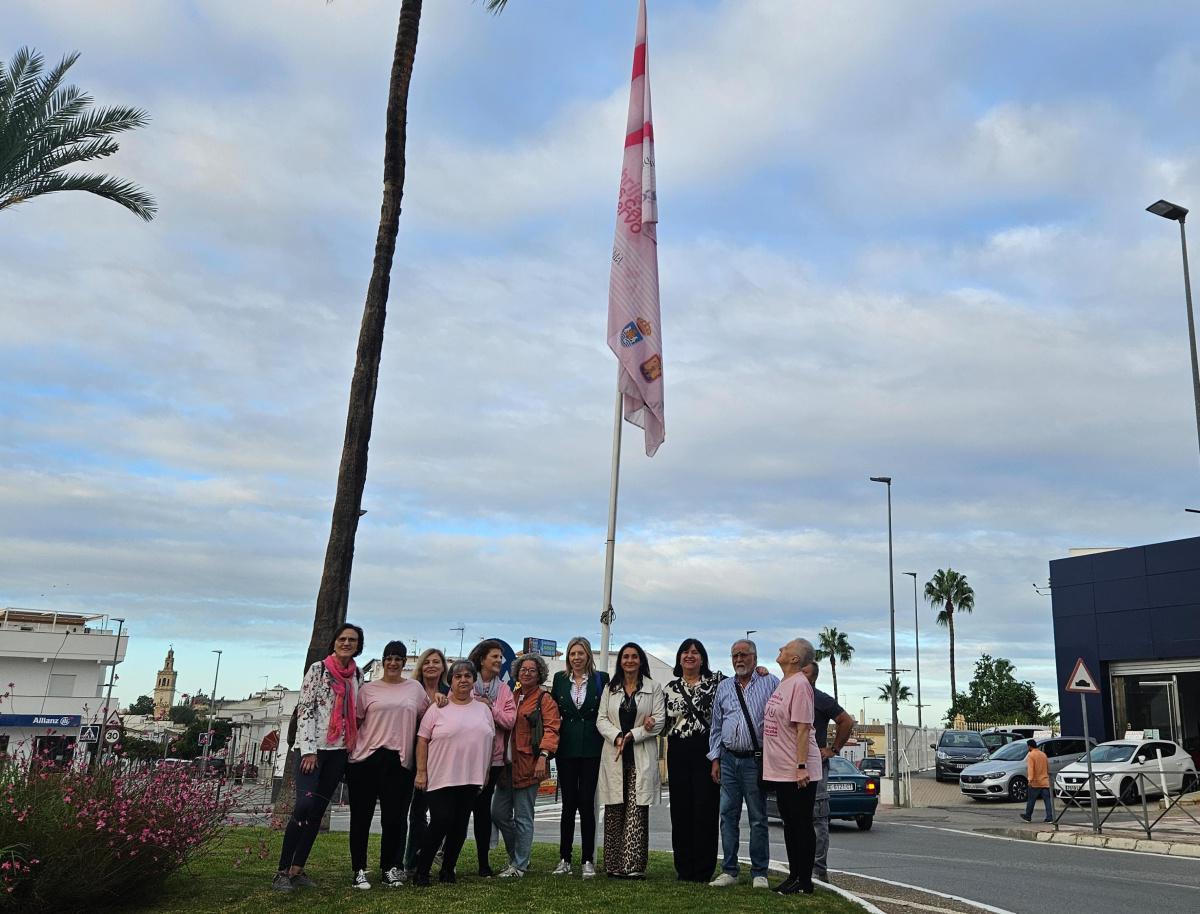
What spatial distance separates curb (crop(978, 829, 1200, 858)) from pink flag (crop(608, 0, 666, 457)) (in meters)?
10.2

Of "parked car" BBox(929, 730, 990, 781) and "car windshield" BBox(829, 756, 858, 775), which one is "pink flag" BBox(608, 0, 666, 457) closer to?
"car windshield" BBox(829, 756, 858, 775)

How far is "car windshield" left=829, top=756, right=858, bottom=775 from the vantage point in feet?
62.9

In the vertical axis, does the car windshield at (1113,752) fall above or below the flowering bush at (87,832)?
above

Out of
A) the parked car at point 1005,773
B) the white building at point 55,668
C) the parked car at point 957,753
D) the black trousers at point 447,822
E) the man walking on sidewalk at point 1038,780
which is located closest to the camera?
the black trousers at point 447,822

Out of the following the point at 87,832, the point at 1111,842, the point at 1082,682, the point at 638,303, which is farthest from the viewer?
the point at 1082,682

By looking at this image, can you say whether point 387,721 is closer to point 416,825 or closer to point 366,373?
point 416,825

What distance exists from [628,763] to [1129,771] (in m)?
19.3

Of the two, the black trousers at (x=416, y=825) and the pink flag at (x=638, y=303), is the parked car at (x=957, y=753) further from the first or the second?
the black trousers at (x=416, y=825)

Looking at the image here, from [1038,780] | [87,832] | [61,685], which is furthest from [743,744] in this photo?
[61,685]

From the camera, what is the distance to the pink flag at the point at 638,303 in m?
11.2

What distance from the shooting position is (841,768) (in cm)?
1967

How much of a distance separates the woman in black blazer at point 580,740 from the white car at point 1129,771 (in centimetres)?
1827

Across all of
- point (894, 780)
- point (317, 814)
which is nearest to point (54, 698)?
point (894, 780)

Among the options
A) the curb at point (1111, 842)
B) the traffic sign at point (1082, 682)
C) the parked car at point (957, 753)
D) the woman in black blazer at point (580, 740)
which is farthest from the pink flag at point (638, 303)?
the parked car at point (957, 753)
